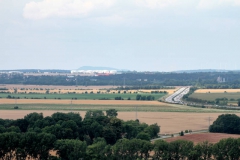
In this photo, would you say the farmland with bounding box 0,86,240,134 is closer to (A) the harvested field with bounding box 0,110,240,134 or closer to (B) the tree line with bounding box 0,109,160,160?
(A) the harvested field with bounding box 0,110,240,134

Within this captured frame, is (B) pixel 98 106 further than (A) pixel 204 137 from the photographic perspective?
Yes

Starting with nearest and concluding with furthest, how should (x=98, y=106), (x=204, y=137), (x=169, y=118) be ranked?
(x=204, y=137) < (x=169, y=118) < (x=98, y=106)

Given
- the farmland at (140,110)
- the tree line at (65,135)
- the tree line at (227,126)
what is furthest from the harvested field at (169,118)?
the tree line at (65,135)

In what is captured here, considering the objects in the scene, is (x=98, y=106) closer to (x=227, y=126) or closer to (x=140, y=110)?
(x=140, y=110)

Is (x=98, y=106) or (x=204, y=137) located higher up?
(x=98, y=106)

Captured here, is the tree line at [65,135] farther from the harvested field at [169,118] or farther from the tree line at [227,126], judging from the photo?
the tree line at [227,126]

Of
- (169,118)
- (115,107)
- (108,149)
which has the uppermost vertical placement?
(115,107)

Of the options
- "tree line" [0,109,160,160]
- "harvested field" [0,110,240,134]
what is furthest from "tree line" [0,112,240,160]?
"harvested field" [0,110,240,134]

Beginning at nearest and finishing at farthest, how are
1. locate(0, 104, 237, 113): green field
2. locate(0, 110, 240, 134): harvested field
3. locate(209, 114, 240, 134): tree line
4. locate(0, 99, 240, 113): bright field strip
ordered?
locate(209, 114, 240, 134): tree line → locate(0, 110, 240, 134): harvested field → locate(0, 104, 237, 113): green field → locate(0, 99, 240, 113): bright field strip

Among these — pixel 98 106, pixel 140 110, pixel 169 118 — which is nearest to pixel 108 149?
pixel 169 118
